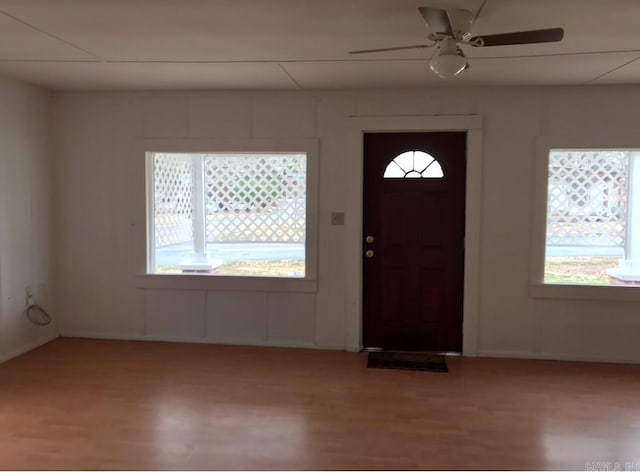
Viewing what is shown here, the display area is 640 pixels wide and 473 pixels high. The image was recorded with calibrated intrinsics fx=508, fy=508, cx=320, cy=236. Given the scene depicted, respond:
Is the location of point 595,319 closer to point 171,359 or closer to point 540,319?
point 540,319

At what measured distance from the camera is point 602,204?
4.61 meters

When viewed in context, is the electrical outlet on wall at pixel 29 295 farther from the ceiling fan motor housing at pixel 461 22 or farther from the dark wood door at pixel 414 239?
the ceiling fan motor housing at pixel 461 22

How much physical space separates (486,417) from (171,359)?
2.52 m

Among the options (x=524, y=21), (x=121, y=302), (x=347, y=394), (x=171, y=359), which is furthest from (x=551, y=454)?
(x=121, y=302)

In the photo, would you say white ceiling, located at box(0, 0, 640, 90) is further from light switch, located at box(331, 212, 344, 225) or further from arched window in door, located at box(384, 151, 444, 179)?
light switch, located at box(331, 212, 344, 225)

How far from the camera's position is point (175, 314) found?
15.5 feet

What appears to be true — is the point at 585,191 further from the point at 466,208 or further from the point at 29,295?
the point at 29,295

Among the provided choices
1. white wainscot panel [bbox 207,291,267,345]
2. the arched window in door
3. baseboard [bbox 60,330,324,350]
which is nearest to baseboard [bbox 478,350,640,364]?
baseboard [bbox 60,330,324,350]

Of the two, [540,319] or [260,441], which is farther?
[540,319]

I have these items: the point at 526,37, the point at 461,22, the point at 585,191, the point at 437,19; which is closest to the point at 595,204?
the point at 585,191

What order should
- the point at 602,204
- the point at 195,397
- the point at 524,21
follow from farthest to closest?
the point at 602,204 < the point at 195,397 < the point at 524,21

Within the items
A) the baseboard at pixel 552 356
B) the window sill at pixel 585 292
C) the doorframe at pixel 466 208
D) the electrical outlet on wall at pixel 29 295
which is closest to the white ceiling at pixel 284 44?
the doorframe at pixel 466 208

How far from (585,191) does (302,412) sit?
326cm

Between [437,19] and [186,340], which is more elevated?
[437,19]
